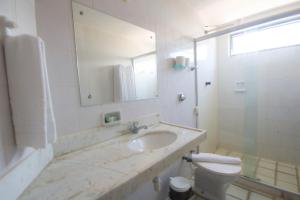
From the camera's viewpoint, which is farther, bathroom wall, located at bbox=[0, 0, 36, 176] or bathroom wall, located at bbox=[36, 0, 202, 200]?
bathroom wall, located at bbox=[36, 0, 202, 200]

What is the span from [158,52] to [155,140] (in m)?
0.87

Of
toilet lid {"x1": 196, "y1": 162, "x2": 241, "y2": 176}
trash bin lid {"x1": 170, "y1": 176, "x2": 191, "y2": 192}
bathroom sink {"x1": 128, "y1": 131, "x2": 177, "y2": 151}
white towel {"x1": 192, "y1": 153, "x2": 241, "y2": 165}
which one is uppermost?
bathroom sink {"x1": 128, "y1": 131, "x2": 177, "y2": 151}

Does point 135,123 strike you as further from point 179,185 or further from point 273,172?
point 273,172

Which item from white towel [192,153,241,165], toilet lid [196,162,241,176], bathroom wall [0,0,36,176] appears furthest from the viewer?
white towel [192,153,241,165]

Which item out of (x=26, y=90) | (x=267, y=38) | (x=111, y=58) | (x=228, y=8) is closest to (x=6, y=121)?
(x=26, y=90)

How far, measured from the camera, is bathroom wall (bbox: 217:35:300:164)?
204 cm

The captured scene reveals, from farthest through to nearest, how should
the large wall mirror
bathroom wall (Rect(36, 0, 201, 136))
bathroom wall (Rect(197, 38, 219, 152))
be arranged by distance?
bathroom wall (Rect(197, 38, 219, 152))
the large wall mirror
bathroom wall (Rect(36, 0, 201, 136))

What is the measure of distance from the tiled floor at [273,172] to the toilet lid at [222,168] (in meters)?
0.84

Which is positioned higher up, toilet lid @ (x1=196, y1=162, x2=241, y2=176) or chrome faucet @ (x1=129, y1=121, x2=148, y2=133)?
chrome faucet @ (x1=129, y1=121, x2=148, y2=133)

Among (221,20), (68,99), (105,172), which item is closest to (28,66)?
(68,99)

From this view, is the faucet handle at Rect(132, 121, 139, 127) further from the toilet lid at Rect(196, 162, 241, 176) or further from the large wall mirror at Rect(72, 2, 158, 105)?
the toilet lid at Rect(196, 162, 241, 176)

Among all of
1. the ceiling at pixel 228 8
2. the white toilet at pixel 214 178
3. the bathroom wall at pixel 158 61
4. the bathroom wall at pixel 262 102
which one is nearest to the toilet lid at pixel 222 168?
the white toilet at pixel 214 178

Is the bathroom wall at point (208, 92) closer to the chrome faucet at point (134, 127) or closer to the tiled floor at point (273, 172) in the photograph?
the tiled floor at point (273, 172)

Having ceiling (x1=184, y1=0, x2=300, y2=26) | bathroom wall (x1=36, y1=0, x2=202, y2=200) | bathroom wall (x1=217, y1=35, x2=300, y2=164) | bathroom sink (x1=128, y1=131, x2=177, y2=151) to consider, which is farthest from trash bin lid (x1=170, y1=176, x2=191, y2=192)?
ceiling (x1=184, y1=0, x2=300, y2=26)
